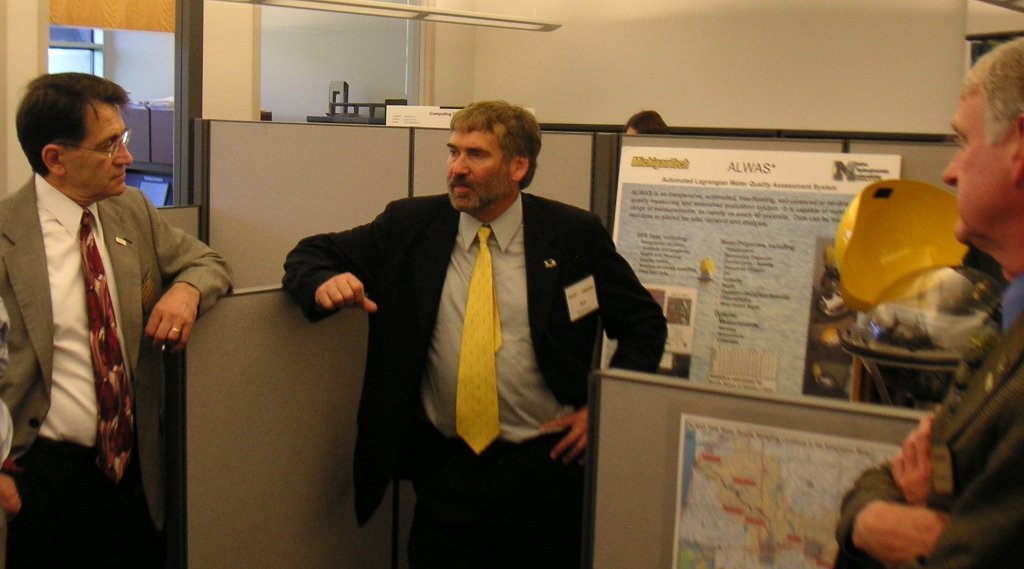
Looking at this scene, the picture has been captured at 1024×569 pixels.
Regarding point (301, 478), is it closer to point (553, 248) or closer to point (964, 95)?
point (553, 248)

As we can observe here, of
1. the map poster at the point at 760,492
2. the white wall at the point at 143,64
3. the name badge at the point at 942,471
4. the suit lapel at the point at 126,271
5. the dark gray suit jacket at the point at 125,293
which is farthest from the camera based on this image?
the white wall at the point at 143,64

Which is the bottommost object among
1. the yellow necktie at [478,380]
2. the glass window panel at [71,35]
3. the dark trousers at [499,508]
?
the dark trousers at [499,508]

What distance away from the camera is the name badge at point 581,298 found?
84.4 inches

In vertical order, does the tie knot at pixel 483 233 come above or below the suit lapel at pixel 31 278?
above

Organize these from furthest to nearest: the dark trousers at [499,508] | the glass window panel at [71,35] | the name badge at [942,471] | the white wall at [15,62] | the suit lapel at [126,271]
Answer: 1. the glass window panel at [71,35]
2. the white wall at [15,62]
3. the dark trousers at [499,508]
4. the suit lapel at [126,271]
5. the name badge at [942,471]

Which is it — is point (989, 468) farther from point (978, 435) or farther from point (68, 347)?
point (68, 347)

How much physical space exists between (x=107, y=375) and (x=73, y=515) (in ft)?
0.94

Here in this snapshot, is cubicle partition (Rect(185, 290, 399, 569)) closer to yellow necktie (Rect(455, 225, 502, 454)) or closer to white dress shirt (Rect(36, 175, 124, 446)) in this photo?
white dress shirt (Rect(36, 175, 124, 446))

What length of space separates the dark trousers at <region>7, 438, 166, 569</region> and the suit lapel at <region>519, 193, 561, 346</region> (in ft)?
2.87

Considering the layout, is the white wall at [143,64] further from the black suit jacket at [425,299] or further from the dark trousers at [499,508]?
the dark trousers at [499,508]

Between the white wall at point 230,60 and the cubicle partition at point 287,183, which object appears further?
the white wall at point 230,60

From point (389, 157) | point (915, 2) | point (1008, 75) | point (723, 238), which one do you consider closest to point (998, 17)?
point (915, 2)

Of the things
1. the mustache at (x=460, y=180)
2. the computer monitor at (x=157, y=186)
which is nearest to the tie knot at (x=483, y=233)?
the mustache at (x=460, y=180)

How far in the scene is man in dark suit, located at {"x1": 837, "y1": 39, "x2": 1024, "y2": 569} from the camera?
91 cm
